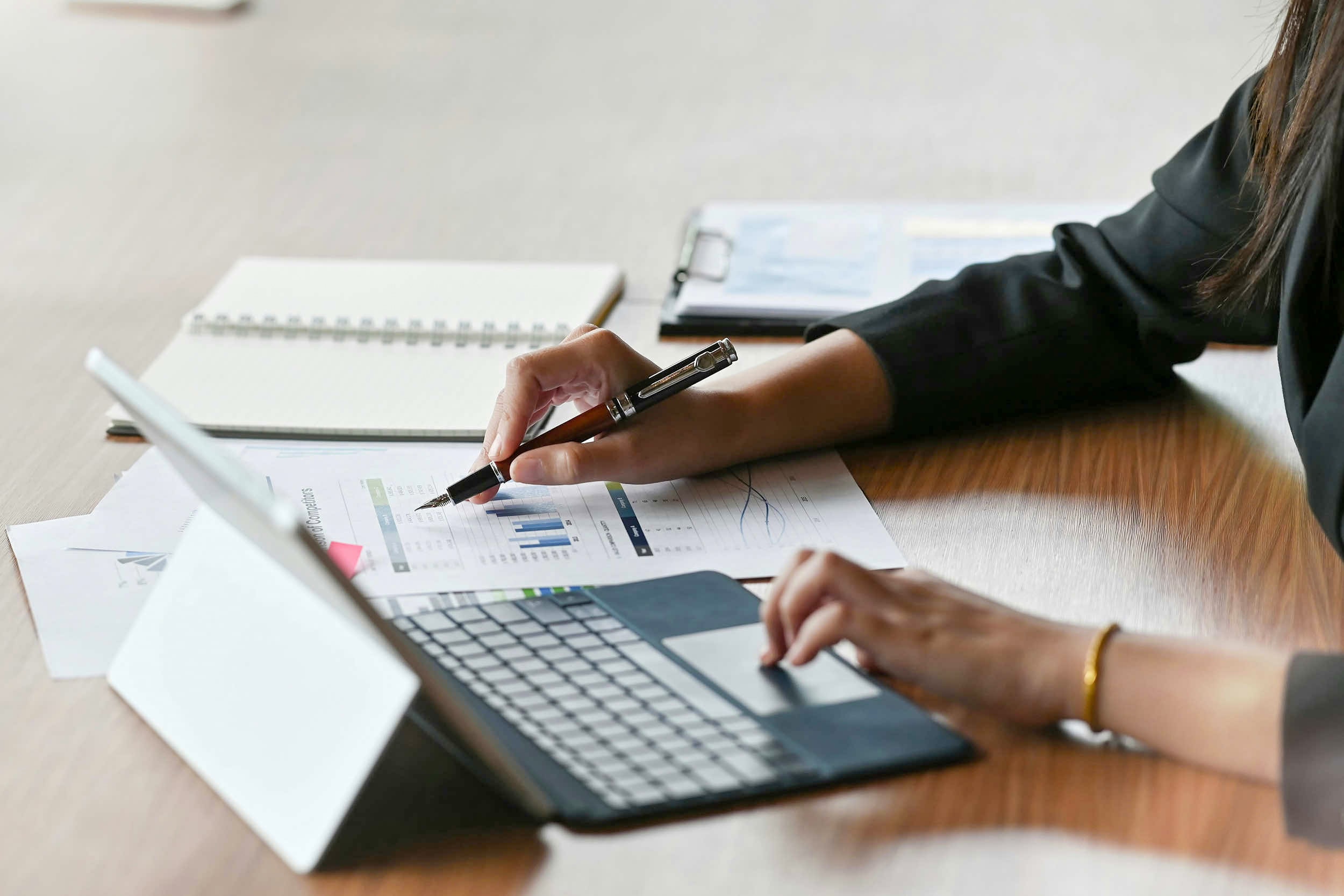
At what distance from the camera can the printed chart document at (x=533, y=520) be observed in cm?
81

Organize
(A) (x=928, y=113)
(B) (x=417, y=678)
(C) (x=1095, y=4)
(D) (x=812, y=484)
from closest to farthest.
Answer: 1. (B) (x=417, y=678)
2. (D) (x=812, y=484)
3. (A) (x=928, y=113)
4. (C) (x=1095, y=4)

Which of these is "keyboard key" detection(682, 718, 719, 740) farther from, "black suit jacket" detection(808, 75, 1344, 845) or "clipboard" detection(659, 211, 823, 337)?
"clipboard" detection(659, 211, 823, 337)

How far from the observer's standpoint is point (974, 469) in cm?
94

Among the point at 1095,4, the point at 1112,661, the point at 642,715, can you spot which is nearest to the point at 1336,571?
the point at 1112,661

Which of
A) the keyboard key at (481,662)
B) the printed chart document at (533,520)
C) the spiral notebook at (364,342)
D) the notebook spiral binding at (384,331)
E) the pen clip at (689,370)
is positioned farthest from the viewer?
the notebook spiral binding at (384,331)

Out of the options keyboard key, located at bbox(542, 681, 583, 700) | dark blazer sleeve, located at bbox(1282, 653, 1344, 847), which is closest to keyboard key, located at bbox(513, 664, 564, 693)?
keyboard key, located at bbox(542, 681, 583, 700)

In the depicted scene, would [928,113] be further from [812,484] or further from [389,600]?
[389,600]

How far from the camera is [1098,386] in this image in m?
1.02

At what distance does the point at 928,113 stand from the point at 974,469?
0.94 meters

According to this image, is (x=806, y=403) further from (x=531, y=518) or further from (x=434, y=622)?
(x=434, y=622)

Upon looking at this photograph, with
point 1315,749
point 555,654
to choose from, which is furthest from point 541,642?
point 1315,749

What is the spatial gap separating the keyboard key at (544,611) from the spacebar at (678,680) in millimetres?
A: 46

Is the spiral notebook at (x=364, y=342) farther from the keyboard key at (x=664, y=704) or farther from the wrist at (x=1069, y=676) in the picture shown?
the wrist at (x=1069, y=676)

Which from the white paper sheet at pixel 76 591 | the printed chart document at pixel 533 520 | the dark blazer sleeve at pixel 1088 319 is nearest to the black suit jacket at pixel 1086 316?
the dark blazer sleeve at pixel 1088 319
